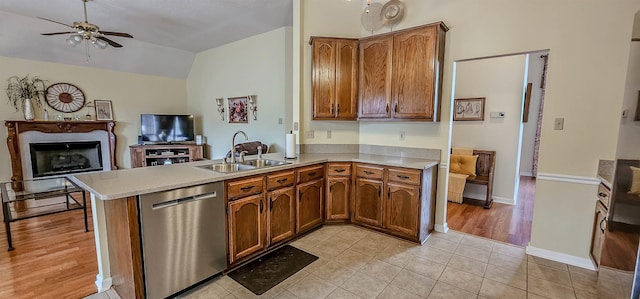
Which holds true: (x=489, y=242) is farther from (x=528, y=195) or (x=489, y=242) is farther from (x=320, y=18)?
(x=320, y=18)

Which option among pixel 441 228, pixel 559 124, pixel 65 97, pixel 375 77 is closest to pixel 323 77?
pixel 375 77

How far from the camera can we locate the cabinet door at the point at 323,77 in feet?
10.9

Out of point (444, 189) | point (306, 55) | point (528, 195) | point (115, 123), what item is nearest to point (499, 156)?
point (528, 195)

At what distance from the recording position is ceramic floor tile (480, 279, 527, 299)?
80.0 inches

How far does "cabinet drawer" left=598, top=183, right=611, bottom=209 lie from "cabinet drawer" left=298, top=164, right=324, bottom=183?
2468 millimetres

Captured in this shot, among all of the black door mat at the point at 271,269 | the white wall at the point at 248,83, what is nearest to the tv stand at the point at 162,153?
the white wall at the point at 248,83

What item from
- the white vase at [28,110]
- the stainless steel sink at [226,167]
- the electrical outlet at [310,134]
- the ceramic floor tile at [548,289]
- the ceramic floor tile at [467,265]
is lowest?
the ceramic floor tile at [548,289]

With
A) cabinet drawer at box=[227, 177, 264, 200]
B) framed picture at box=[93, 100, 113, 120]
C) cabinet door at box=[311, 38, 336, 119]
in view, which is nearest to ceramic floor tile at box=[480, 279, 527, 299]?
cabinet drawer at box=[227, 177, 264, 200]

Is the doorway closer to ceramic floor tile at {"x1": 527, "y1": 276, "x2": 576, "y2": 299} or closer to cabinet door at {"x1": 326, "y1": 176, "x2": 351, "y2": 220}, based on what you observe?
ceramic floor tile at {"x1": 527, "y1": 276, "x2": 576, "y2": 299}

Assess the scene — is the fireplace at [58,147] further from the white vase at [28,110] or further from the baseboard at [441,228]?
the baseboard at [441,228]

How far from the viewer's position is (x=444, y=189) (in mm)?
3180

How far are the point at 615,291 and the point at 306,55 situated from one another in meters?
3.39

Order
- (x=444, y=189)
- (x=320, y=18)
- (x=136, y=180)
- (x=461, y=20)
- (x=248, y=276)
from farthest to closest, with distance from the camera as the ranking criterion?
(x=320, y=18) < (x=444, y=189) < (x=461, y=20) < (x=248, y=276) < (x=136, y=180)

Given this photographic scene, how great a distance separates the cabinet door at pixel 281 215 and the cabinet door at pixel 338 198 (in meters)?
0.58
